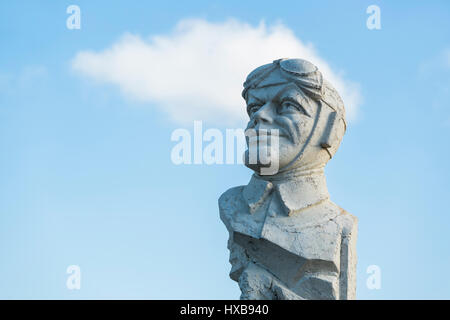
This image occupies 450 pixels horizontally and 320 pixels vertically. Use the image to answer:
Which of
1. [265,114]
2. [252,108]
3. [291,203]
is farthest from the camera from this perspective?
[252,108]

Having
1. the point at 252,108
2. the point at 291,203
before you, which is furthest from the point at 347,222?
the point at 252,108

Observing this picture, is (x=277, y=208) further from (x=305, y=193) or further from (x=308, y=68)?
(x=308, y=68)

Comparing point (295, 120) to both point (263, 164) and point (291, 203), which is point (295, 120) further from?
point (291, 203)

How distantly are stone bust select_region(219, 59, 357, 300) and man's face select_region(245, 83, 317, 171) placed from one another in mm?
10

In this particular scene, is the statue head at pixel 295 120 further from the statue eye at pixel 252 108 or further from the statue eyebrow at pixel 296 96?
the statue eye at pixel 252 108

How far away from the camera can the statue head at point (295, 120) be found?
6.62 m

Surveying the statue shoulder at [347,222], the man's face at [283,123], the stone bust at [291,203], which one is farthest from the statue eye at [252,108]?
the statue shoulder at [347,222]

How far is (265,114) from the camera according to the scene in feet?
22.1

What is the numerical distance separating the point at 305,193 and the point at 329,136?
25.2 inches

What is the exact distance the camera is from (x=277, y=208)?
6602 mm

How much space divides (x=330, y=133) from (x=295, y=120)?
15.7 inches
